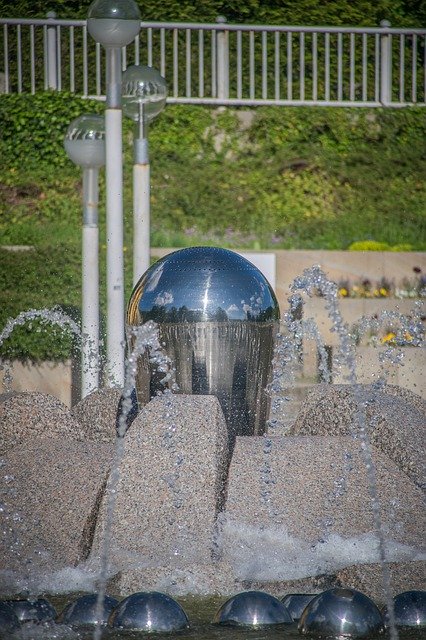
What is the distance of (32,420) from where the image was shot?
6.40 m

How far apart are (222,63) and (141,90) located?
5800mm

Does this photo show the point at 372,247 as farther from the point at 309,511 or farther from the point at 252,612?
the point at 252,612

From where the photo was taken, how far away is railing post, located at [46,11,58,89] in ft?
50.9

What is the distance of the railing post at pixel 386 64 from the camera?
16000mm

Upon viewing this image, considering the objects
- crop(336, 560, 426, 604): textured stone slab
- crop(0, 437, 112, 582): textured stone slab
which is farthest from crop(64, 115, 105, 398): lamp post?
crop(336, 560, 426, 604): textured stone slab

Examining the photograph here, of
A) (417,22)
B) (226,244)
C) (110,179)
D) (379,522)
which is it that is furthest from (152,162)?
(379,522)

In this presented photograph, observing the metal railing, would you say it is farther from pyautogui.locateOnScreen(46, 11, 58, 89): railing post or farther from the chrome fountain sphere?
the chrome fountain sphere

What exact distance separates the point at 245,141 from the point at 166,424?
10840 mm

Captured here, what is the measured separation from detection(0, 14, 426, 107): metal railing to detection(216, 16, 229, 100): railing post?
1 cm

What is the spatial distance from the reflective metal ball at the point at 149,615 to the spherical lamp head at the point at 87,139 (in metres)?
6.81

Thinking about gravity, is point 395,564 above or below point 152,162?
below

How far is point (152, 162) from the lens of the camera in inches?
614

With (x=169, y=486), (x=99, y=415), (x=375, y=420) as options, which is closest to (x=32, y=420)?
(x=99, y=415)

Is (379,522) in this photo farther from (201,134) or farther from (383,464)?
(201,134)
